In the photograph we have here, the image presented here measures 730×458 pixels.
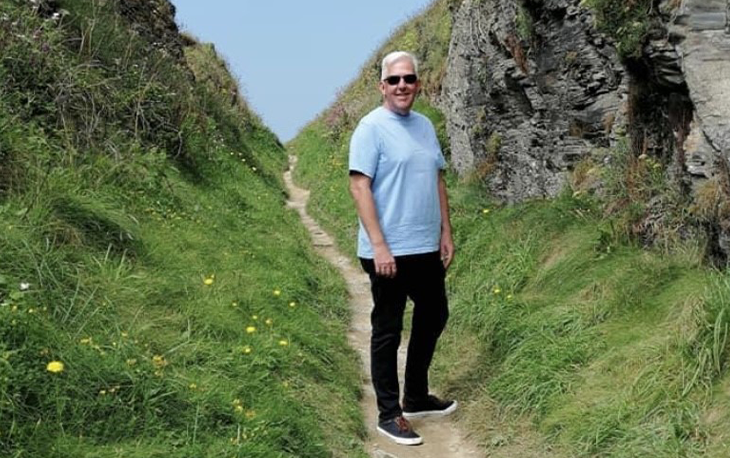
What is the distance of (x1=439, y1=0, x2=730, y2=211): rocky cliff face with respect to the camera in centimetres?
563

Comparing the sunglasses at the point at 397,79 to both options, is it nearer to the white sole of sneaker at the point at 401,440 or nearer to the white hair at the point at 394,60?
the white hair at the point at 394,60

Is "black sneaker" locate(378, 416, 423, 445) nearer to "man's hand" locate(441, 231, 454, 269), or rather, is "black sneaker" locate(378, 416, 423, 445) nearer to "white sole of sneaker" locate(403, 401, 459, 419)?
"white sole of sneaker" locate(403, 401, 459, 419)

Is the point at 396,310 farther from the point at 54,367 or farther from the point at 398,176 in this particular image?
the point at 54,367

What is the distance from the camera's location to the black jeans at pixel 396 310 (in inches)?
189

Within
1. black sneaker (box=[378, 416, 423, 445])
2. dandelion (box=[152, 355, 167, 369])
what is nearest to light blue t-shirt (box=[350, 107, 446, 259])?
black sneaker (box=[378, 416, 423, 445])

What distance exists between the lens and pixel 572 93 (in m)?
8.10

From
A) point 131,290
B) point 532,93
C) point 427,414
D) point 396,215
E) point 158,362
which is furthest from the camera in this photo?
point 532,93

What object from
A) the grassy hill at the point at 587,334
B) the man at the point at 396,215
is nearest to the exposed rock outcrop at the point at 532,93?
the grassy hill at the point at 587,334

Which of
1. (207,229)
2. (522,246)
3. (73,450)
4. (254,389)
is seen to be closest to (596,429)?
(254,389)

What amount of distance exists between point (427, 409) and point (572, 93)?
4.19 m

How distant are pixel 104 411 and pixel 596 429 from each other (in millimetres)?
2577

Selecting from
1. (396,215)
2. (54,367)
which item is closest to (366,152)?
(396,215)

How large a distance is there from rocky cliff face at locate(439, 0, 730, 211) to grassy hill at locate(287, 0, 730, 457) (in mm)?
428

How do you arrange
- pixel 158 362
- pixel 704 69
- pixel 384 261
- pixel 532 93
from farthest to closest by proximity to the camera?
pixel 532 93 → pixel 704 69 → pixel 384 261 → pixel 158 362
